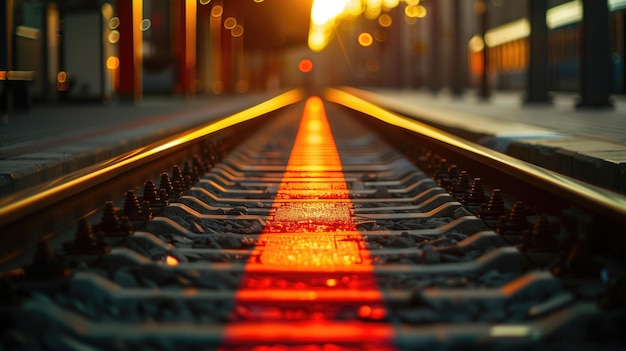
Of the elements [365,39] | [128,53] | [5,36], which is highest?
[365,39]

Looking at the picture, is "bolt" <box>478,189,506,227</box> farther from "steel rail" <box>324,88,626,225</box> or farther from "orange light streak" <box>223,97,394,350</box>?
"orange light streak" <box>223,97,394,350</box>

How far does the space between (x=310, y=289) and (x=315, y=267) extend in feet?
1.26

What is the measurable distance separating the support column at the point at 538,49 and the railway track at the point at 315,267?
14342 mm

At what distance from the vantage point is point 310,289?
352 cm

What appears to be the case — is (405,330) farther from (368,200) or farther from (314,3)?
(314,3)

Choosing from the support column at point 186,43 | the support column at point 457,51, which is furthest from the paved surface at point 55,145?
the support column at point 457,51

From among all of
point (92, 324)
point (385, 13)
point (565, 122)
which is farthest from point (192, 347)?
point (385, 13)

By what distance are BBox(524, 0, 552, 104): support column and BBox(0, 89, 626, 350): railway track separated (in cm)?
1434

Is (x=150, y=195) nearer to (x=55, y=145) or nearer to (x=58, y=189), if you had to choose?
(x=58, y=189)

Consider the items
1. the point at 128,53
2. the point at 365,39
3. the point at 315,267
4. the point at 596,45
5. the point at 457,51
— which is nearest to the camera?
the point at 315,267

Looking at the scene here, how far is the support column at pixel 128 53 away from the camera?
86.9 feet

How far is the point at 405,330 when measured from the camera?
9.40 feet

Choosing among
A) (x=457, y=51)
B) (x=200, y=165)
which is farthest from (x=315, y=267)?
(x=457, y=51)

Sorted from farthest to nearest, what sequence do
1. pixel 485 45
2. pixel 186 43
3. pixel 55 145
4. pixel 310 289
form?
pixel 186 43 → pixel 485 45 → pixel 55 145 → pixel 310 289
